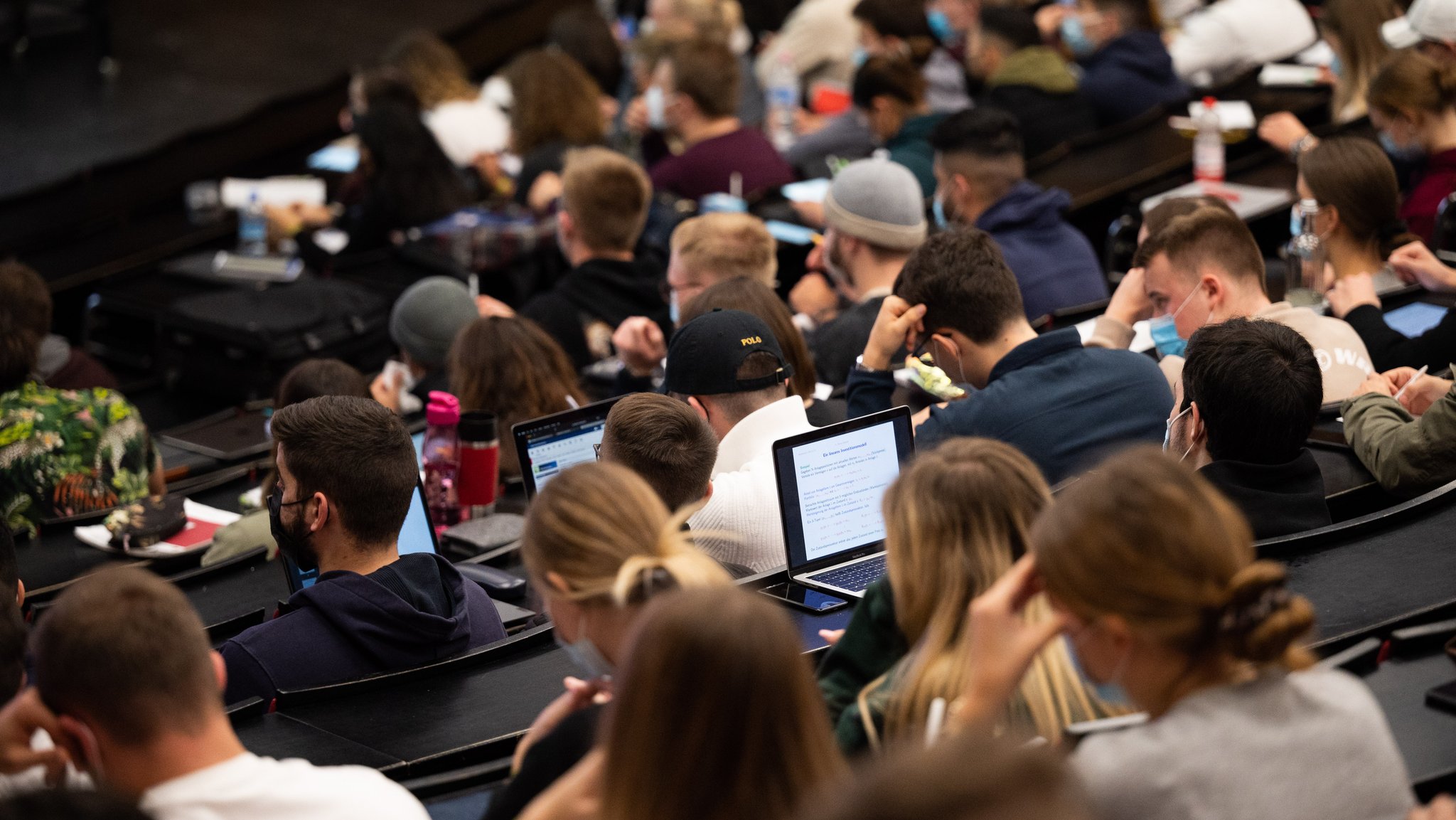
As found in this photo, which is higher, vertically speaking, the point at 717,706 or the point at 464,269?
the point at 464,269

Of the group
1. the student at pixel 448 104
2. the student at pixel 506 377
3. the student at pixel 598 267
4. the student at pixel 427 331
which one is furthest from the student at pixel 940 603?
the student at pixel 448 104

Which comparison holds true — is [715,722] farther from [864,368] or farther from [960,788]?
[864,368]

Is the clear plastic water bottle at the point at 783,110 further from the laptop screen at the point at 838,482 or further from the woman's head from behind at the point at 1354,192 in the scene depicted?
the laptop screen at the point at 838,482

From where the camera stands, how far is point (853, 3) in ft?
29.6

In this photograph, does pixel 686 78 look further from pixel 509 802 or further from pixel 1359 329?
pixel 509 802

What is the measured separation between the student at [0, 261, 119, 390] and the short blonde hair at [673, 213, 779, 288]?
6.18ft

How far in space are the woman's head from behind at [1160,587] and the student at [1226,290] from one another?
211cm

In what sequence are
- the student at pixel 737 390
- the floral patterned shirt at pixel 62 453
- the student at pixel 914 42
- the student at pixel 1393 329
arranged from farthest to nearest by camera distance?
1. the student at pixel 914 42
2. the floral patterned shirt at pixel 62 453
3. the student at pixel 1393 329
4. the student at pixel 737 390

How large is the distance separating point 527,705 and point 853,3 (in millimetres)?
6878

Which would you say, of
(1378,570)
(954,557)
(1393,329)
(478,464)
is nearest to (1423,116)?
(1393,329)

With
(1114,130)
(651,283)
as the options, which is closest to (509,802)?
(651,283)

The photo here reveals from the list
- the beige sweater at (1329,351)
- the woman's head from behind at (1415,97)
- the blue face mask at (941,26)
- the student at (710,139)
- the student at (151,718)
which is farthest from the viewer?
the blue face mask at (941,26)

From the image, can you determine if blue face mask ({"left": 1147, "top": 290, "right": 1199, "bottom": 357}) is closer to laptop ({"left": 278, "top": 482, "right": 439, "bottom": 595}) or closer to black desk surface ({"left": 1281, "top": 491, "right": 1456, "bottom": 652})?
black desk surface ({"left": 1281, "top": 491, "right": 1456, "bottom": 652})

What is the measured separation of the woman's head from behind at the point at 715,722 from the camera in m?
1.75
